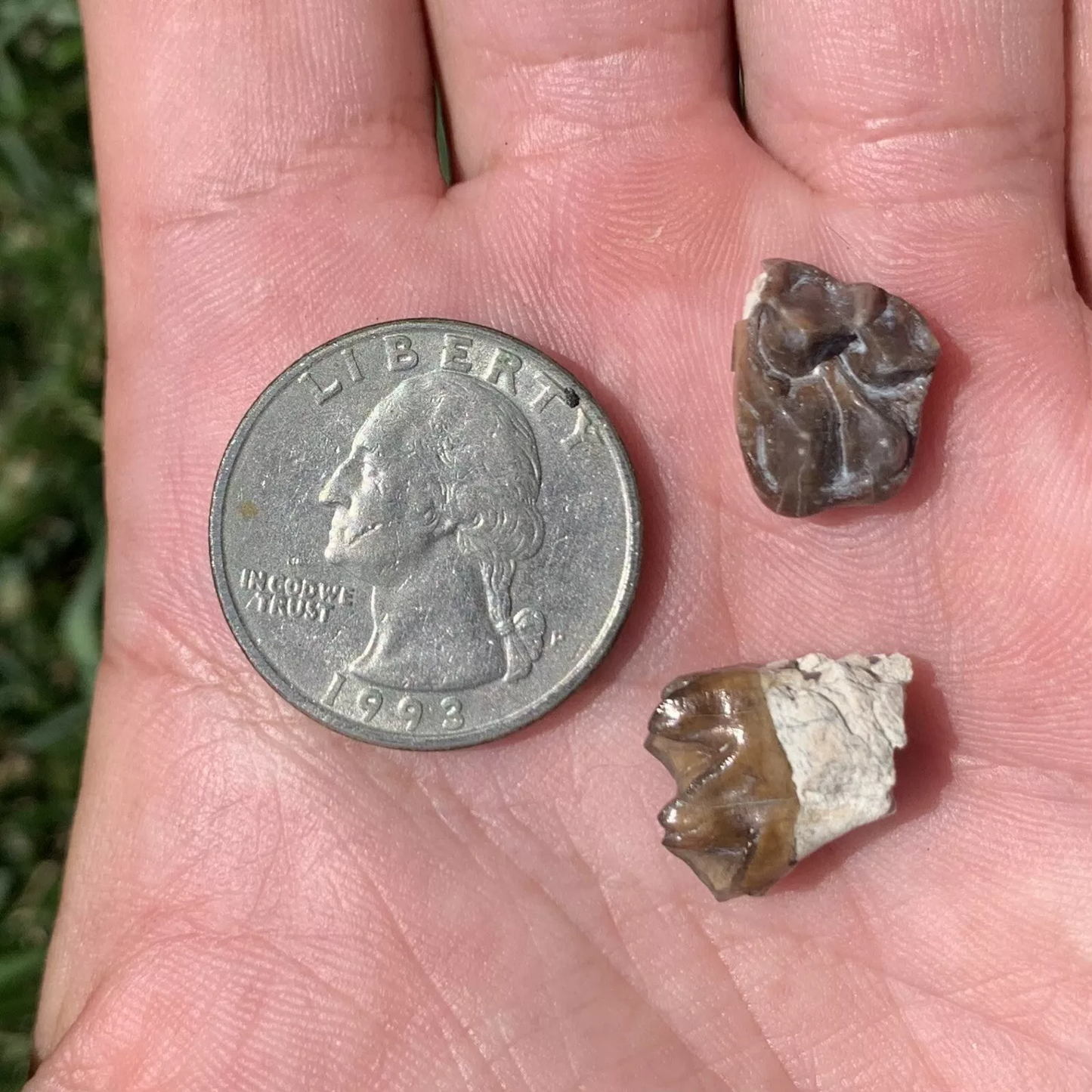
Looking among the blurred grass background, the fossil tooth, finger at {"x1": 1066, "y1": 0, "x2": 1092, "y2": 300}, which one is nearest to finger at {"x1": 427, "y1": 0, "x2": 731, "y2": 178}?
finger at {"x1": 1066, "y1": 0, "x2": 1092, "y2": 300}

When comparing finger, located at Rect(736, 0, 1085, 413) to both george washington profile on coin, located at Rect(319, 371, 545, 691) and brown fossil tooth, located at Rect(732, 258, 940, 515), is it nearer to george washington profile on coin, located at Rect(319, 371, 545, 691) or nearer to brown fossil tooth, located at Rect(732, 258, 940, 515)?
brown fossil tooth, located at Rect(732, 258, 940, 515)

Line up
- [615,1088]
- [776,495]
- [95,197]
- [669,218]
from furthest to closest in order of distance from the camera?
Answer: 1. [95,197]
2. [669,218]
3. [776,495]
4. [615,1088]

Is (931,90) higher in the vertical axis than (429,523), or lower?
higher

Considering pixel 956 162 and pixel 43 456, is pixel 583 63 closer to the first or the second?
pixel 956 162

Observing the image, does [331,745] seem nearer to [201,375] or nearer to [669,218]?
[201,375]

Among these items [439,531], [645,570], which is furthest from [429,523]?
[645,570]

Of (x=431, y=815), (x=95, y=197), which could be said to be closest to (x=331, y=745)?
(x=431, y=815)

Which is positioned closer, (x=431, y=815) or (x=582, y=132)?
(x=431, y=815)

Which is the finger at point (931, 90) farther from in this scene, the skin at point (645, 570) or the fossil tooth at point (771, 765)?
the fossil tooth at point (771, 765)
